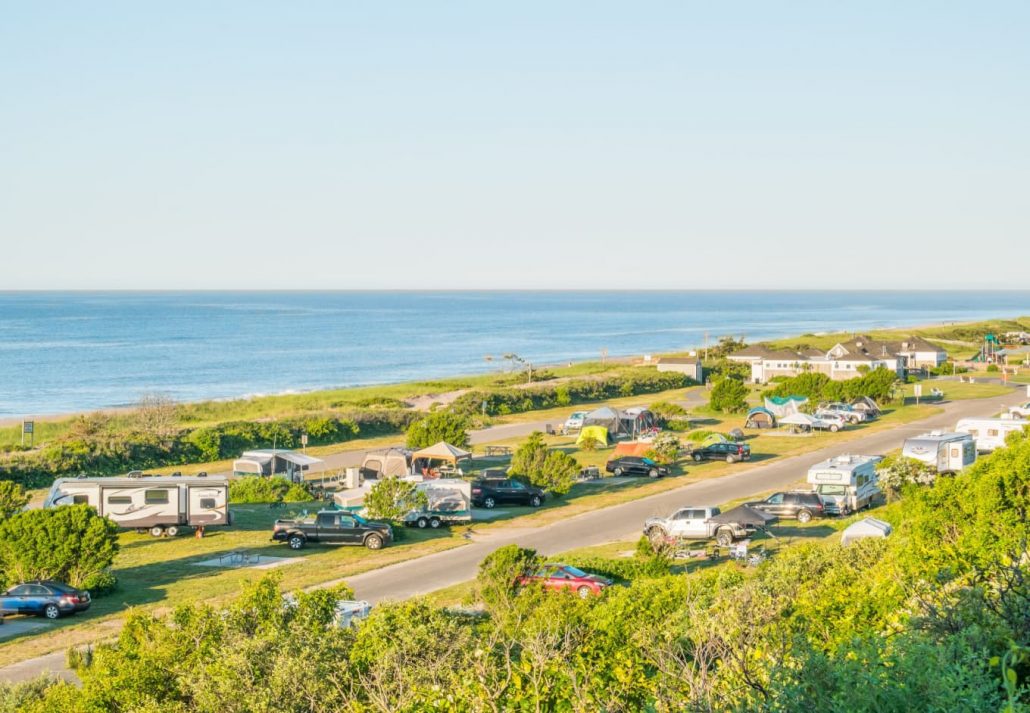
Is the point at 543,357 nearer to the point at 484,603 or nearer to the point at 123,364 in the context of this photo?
the point at 123,364

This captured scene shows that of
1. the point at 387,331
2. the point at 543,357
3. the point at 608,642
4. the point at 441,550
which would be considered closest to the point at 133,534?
the point at 441,550

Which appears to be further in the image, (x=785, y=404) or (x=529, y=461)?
(x=785, y=404)

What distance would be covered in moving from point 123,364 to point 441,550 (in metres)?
99.4

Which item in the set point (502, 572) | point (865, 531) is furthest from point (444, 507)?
point (865, 531)

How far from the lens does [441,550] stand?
29266mm

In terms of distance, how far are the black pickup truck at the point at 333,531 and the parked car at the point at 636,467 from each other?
1342 centimetres

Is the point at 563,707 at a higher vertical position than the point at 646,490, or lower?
higher

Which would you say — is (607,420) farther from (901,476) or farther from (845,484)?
(845,484)

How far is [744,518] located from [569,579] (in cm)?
794

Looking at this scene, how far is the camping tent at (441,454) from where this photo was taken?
40781mm

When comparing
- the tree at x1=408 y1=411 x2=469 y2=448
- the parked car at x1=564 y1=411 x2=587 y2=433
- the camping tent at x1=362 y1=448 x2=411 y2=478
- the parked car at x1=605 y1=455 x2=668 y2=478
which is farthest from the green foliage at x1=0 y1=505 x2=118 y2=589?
the parked car at x1=564 y1=411 x2=587 y2=433

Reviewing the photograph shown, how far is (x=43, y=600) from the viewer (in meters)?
23.0

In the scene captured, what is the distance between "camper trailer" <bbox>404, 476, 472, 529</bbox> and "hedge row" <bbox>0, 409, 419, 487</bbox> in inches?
666

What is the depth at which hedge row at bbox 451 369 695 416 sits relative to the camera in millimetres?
64000
